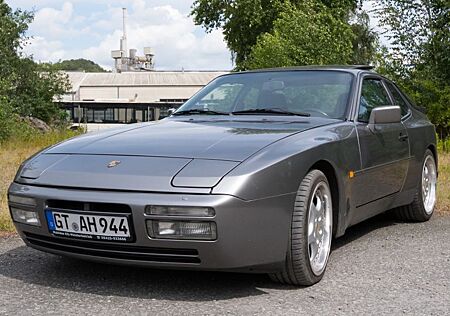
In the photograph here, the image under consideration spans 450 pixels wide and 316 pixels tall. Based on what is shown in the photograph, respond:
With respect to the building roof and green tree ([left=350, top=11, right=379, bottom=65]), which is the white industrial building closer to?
the building roof

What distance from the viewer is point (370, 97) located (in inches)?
211

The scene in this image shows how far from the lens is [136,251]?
3498 millimetres

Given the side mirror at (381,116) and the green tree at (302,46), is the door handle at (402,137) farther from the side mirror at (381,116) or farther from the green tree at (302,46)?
the green tree at (302,46)

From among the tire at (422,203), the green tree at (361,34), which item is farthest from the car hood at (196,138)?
the green tree at (361,34)

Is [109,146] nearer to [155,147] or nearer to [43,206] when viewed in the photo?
[155,147]

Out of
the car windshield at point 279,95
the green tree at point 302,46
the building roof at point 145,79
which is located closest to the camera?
the car windshield at point 279,95

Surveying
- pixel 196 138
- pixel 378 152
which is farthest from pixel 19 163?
pixel 196 138

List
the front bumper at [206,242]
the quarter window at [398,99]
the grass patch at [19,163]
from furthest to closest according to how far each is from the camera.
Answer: the grass patch at [19,163], the quarter window at [398,99], the front bumper at [206,242]

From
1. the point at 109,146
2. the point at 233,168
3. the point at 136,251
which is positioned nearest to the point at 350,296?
the point at 233,168

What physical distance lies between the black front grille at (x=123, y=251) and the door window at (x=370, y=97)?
2.02 meters

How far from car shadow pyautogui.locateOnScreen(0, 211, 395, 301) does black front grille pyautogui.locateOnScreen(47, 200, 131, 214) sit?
50 cm

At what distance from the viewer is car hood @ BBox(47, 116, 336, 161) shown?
146 inches

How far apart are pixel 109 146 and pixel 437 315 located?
207 cm

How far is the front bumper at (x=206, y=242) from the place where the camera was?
3348mm
